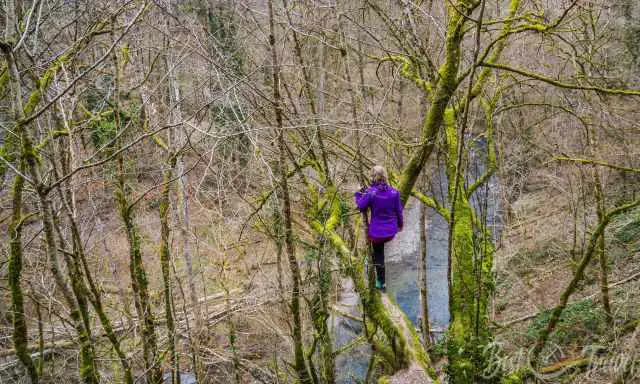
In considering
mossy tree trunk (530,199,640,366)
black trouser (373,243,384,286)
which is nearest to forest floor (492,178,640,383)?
black trouser (373,243,384,286)

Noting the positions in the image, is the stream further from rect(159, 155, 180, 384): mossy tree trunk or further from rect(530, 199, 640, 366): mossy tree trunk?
rect(530, 199, 640, 366): mossy tree trunk

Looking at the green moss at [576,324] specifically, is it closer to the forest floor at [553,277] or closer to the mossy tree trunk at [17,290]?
the forest floor at [553,277]

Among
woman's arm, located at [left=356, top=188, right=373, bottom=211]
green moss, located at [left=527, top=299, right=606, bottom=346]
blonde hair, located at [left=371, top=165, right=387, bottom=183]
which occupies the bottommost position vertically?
green moss, located at [left=527, top=299, right=606, bottom=346]

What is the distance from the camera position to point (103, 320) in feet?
13.9

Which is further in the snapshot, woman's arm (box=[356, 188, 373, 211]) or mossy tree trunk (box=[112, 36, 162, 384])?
mossy tree trunk (box=[112, 36, 162, 384])

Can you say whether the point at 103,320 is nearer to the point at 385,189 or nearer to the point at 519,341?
the point at 385,189

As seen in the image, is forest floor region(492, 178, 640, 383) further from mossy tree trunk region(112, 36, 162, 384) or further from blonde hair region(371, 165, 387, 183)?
mossy tree trunk region(112, 36, 162, 384)

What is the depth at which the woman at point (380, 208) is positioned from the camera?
471 centimetres

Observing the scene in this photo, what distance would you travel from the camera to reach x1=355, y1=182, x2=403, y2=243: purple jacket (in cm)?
470

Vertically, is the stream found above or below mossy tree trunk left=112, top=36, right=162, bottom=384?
below

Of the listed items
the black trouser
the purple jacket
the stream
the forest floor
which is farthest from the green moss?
the purple jacket

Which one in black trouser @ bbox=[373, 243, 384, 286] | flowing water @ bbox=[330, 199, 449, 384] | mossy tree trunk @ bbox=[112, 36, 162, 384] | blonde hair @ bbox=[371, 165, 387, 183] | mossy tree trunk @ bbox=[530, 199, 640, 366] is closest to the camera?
mossy tree trunk @ bbox=[530, 199, 640, 366]

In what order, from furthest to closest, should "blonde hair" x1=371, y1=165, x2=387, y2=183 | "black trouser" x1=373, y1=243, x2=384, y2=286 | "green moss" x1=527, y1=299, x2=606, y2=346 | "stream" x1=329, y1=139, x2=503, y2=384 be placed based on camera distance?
"stream" x1=329, y1=139, x2=503, y2=384 → "green moss" x1=527, y1=299, x2=606, y2=346 → "black trouser" x1=373, y1=243, x2=384, y2=286 → "blonde hair" x1=371, y1=165, x2=387, y2=183

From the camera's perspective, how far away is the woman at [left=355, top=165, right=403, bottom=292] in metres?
4.71
